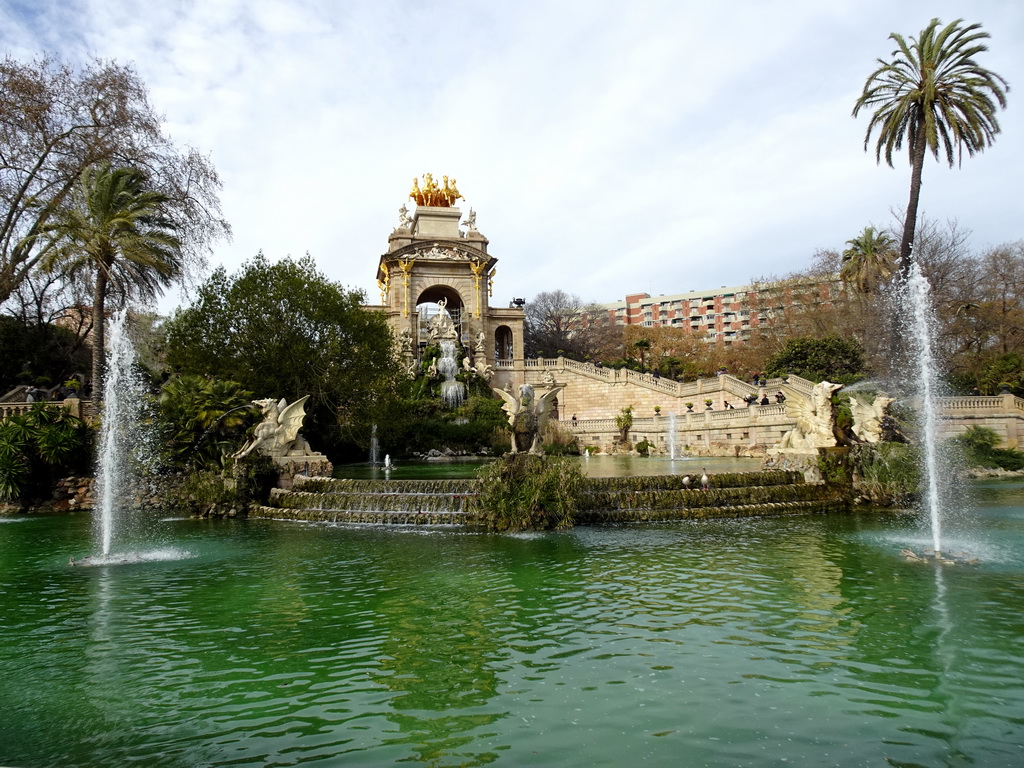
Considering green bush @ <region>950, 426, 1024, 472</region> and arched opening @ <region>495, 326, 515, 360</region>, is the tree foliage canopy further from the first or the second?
green bush @ <region>950, 426, 1024, 472</region>

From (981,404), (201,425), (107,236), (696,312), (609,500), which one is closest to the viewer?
(609,500)

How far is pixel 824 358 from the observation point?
35.5m

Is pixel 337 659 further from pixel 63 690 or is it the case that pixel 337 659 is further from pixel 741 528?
pixel 741 528

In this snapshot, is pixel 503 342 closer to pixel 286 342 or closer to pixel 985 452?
pixel 286 342

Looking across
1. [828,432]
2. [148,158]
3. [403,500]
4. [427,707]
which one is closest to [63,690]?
[427,707]

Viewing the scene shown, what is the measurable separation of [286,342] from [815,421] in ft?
53.2

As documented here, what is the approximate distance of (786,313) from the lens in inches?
1887

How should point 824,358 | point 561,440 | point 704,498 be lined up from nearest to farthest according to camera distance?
point 704,498 < point 561,440 < point 824,358

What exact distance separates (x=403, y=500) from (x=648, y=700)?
10084mm

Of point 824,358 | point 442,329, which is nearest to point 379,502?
point 824,358

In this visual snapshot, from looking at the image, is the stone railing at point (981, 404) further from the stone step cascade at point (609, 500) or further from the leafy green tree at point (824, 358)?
the stone step cascade at point (609, 500)

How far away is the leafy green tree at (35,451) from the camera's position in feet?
56.6

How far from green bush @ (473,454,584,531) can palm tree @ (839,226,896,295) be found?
2863cm

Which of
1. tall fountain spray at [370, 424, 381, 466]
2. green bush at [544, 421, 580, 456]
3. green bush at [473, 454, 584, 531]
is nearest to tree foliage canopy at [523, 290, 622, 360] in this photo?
green bush at [544, 421, 580, 456]
